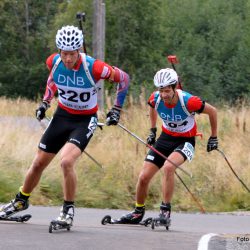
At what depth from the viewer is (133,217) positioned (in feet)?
35.2

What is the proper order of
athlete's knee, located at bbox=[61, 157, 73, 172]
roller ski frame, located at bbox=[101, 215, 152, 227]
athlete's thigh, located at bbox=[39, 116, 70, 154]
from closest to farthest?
1. athlete's knee, located at bbox=[61, 157, 73, 172]
2. athlete's thigh, located at bbox=[39, 116, 70, 154]
3. roller ski frame, located at bbox=[101, 215, 152, 227]

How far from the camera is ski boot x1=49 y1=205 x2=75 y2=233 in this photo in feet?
29.5

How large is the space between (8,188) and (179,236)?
15.7 ft

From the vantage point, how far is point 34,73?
175ft

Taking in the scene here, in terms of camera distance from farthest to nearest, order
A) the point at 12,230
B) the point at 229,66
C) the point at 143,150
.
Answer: the point at 229,66 → the point at 143,150 → the point at 12,230

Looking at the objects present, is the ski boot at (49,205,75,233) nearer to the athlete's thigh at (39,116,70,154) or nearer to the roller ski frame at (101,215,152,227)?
the athlete's thigh at (39,116,70,154)

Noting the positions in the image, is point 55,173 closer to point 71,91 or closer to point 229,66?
point 71,91

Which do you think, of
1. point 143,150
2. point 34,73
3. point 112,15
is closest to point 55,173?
point 143,150

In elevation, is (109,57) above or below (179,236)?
above

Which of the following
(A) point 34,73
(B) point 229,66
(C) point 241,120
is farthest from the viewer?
(A) point 34,73

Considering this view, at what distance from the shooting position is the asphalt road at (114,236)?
8.20 meters

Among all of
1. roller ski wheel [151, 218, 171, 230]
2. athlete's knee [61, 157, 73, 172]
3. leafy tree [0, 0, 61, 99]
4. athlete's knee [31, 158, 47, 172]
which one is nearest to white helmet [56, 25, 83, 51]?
athlete's knee [61, 157, 73, 172]

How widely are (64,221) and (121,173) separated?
569 centimetres

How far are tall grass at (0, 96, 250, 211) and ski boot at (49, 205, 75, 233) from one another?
13.4ft
